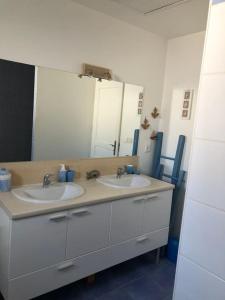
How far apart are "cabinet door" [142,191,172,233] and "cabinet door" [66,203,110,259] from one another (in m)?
0.42

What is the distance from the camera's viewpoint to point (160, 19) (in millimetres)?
2266

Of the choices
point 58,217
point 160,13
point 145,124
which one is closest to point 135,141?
point 145,124

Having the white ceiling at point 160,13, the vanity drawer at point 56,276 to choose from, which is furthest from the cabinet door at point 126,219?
the white ceiling at point 160,13

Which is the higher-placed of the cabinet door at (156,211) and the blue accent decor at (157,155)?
the blue accent decor at (157,155)

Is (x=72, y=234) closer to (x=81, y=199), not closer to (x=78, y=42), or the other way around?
(x=81, y=199)

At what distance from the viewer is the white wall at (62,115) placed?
200 centimetres

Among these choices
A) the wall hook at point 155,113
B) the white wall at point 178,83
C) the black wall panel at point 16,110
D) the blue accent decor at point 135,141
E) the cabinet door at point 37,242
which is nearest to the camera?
the cabinet door at point 37,242

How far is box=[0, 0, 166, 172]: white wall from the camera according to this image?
1.82 meters

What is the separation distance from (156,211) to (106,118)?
955 mm

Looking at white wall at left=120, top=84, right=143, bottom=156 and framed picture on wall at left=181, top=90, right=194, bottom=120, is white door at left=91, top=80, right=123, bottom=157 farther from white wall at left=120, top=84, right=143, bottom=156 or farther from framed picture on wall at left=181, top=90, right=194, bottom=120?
framed picture on wall at left=181, top=90, right=194, bottom=120

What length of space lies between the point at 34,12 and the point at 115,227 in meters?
1.70

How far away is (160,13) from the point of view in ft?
7.02

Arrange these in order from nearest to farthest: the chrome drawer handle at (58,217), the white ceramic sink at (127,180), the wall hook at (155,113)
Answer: the chrome drawer handle at (58,217)
the white ceramic sink at (127,180)
the wall hook at (155,113)

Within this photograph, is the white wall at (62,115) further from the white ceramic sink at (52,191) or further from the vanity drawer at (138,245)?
the vanity drawer at (138,245)
